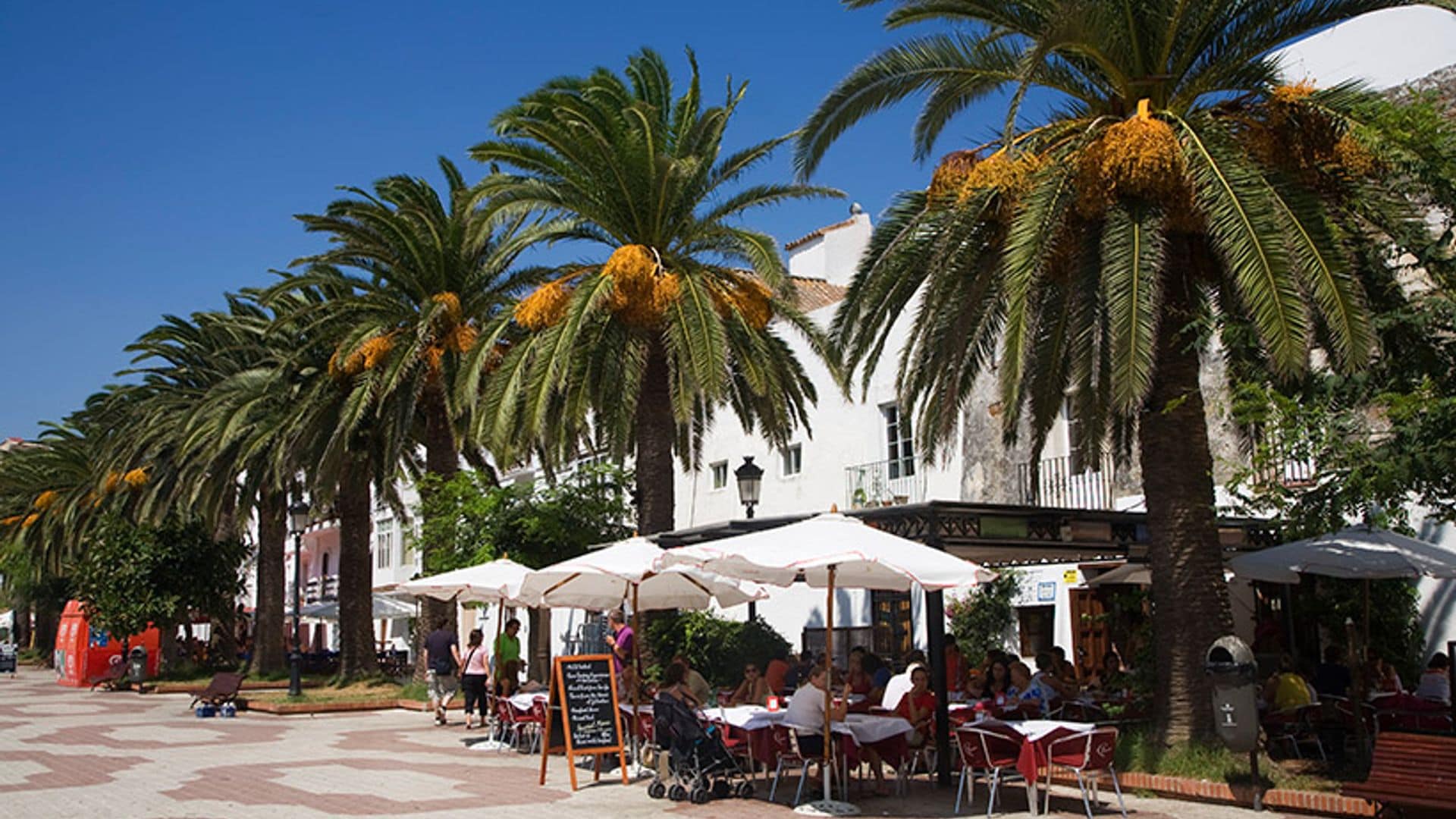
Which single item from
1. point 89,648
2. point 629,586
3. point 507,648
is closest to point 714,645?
point 507,648

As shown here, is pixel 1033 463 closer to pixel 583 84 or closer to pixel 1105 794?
pixel 1105 794

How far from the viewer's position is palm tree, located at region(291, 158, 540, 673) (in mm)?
25766

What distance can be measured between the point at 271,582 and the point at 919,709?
2676 centimetres

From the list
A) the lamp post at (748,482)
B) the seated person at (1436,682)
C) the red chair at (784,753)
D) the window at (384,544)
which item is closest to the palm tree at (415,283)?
the lamp post at (748,482)

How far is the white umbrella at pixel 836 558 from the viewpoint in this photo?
39.0 feet

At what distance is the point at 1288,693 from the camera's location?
14195 mm

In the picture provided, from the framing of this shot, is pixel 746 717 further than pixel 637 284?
No

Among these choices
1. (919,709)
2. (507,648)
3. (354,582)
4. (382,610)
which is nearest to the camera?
(919,709)

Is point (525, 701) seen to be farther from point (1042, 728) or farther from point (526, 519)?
point (1042, 728)

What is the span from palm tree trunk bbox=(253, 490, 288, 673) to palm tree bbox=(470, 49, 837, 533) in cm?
1675

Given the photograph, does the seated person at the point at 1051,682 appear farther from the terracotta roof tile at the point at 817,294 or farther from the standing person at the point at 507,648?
the terracotta roof tile at the point at 817,294

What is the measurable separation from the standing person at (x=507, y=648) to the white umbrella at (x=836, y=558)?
27.4 ft

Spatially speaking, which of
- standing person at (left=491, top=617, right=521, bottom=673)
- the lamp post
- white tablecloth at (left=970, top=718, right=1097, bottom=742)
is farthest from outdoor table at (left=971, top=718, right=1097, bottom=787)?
standing person at (left=491, top=617, right=521, bottom=673)

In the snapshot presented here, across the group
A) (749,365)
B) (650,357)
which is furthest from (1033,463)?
(650,357)
